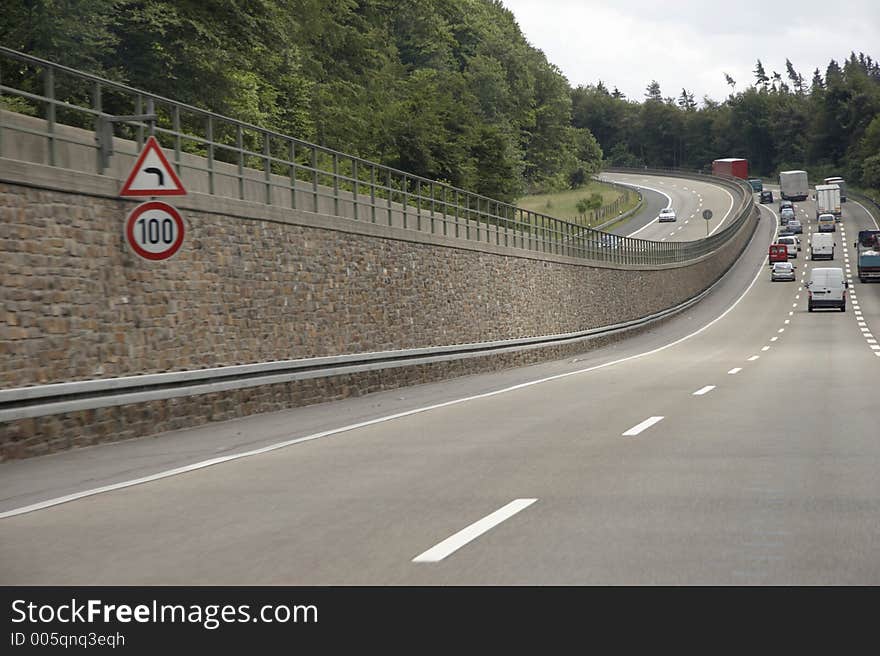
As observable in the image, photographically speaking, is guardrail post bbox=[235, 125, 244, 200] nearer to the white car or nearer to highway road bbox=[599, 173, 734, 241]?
highway road bbox=[599, 173, 734, 241]

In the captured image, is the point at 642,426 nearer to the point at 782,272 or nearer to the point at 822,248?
the point at 782,272

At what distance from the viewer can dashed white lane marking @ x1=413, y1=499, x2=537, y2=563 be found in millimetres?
6578

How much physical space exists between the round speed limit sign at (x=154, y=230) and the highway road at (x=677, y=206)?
91095 mm

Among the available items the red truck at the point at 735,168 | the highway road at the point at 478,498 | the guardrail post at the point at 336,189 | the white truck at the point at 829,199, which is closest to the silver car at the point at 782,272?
the white truck at the point at 829,199

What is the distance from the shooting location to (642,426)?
45.5ft

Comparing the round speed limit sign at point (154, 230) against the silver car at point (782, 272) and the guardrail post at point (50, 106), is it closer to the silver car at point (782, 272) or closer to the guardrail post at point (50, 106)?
the guardrail post at point (50, 106)

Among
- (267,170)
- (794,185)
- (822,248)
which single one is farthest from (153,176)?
(794,185)

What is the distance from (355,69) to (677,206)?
68458 mm

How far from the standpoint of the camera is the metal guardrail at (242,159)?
548 inches

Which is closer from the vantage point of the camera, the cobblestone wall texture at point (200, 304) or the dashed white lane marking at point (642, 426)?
the cobblestone wall texture at point (200, 304)

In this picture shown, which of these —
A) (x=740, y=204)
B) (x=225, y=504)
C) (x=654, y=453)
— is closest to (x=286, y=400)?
(x=654, y=453)

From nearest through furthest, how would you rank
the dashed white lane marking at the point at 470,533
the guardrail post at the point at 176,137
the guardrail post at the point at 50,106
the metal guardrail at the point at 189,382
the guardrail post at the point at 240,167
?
the dashed white lane marking at the point at 470,533, the metal guardrail at the point at 189,382, the guardrail post at the point at 50,106, the guardrail post at the point at 176,137, the guardrail post at the point at 240,167

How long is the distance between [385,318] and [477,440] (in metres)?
11.1
